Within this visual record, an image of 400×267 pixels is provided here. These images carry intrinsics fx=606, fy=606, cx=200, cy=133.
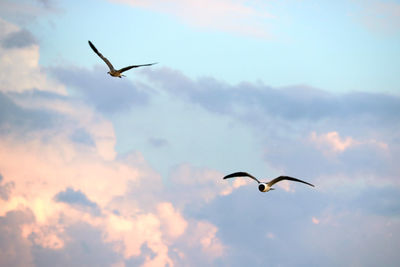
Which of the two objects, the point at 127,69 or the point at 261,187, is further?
the point at 127,69

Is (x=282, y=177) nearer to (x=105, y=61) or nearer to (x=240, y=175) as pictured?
(x=240, y=175)

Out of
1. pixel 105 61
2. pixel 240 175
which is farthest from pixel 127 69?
pixel 240 175

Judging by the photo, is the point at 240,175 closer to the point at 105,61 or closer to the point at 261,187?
the point at 261,187

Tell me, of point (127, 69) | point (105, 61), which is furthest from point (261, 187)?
point (105, 61)

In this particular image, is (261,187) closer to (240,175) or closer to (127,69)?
(240,175)

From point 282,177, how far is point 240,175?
5.27 meters

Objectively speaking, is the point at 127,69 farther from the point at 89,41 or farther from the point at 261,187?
the point at 261,187

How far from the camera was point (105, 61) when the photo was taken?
107m

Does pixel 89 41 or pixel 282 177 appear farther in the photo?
pixel 89 41

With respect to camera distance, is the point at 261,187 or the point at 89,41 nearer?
the point at 261,187

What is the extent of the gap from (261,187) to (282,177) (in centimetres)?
311

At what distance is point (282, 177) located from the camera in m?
75.2

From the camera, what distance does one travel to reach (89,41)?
105750mm

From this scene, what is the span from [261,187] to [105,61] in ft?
143
